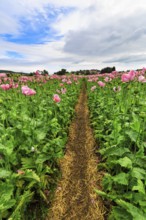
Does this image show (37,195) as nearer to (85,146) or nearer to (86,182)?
(86,182)

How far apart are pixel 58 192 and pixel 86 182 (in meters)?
0.55

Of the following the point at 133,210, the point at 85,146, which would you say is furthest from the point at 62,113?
the point at 133,210

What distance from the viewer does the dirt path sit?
3.03 metres

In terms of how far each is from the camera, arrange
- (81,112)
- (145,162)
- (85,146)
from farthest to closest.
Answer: (81,112), (85,146), (145,162)

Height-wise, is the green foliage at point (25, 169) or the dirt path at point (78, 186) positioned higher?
the green foliage at point (25, 169)

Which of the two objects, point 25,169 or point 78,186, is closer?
point 25,169

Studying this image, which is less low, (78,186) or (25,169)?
(25,169)

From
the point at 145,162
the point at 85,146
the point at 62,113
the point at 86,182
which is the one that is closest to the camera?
the point at 145,162

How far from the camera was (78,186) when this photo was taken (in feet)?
11.8

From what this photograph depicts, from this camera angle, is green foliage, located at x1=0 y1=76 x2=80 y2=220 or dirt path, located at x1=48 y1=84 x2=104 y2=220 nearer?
green foliage, located at x1=0 y1=76 x2=80 y2=220

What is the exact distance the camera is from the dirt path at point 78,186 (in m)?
3.03

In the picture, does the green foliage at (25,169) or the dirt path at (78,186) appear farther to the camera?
the dirt path at (78,186)

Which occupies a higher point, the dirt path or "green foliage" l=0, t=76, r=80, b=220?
"green foliage" l=0, t=76, r=80, b=220

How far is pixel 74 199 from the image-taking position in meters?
3.31
